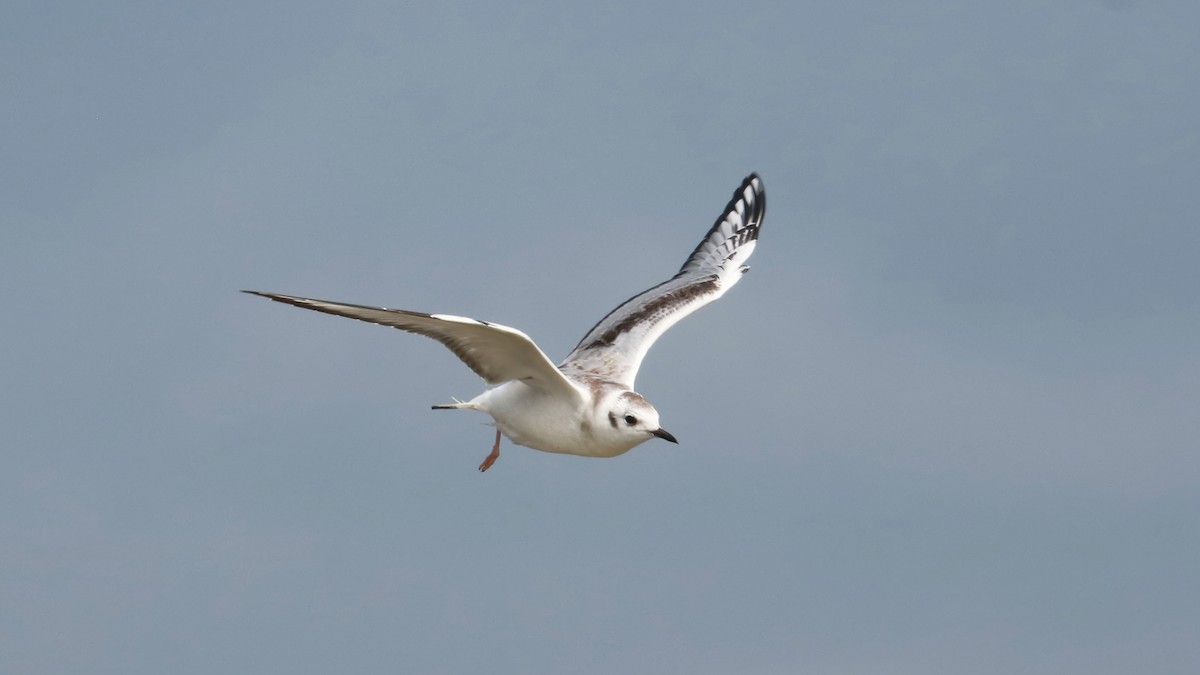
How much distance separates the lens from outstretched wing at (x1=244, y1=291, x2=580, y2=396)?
15.6m

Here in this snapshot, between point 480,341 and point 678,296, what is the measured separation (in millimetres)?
6927

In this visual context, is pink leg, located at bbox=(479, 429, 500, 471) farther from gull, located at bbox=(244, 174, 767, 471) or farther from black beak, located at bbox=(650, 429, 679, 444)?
black beak, located at bbox=(650, 429, 679, 444)

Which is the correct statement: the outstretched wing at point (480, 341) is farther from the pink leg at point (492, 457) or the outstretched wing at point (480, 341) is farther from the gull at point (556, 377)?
the pink leg at point (492, 457)

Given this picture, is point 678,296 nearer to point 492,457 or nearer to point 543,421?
point 492,457

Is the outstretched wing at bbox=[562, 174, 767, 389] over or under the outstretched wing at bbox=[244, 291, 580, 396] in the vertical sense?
over

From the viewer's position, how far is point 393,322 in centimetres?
1627

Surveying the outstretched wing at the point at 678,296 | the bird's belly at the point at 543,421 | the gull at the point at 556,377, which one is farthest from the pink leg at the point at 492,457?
the outstretched wing at the point at 678,296

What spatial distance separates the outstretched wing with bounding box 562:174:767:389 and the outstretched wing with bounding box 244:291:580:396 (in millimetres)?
1938

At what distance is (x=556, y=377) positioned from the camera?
17812 millimetres

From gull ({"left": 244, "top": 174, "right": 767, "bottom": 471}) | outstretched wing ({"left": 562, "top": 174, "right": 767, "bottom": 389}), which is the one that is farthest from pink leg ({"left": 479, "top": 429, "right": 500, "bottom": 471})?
outstretched wing ({"left": 562, "top": 174, "right": 767, "bottom": 389})

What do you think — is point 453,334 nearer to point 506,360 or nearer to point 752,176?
point 506,360

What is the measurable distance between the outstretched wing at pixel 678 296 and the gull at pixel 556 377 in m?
0.03

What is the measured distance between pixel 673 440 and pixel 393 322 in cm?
375

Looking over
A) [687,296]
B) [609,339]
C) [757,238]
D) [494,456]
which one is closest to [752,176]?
[757,238]
